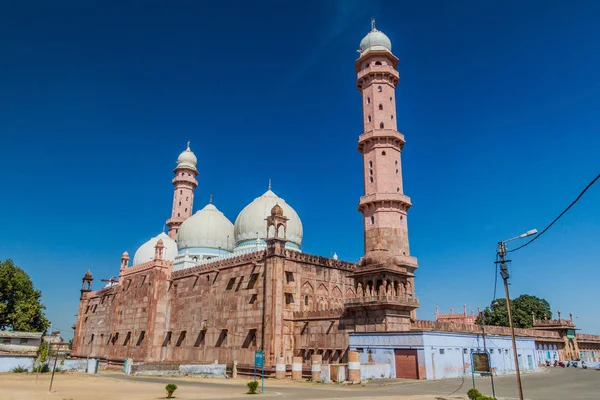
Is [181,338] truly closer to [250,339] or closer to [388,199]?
[250,339]

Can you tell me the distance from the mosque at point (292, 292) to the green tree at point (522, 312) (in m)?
11.6

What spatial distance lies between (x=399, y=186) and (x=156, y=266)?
23151 millimetres

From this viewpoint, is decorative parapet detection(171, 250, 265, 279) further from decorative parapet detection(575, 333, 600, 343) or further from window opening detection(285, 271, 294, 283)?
decorative parapet detection(575, 333, 600, 343)

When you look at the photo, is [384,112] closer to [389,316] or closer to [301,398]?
[389,316]

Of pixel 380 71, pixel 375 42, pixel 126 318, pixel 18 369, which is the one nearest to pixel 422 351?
pixel 380 71

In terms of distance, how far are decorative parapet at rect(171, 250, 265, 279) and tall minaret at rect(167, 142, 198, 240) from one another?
15665 mm

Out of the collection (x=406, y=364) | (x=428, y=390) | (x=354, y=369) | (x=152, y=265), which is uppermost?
(x=152, y=265)

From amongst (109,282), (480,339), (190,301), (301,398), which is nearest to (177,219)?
(109,282)

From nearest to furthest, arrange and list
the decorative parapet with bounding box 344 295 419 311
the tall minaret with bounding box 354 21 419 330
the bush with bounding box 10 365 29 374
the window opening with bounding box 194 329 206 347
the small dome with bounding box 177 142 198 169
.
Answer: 1. the decorative parapet with bounding box 344 295 419 311
2. the bush with bounding box 10 365 29 374
3. the window opening with bounding box 194 329 206 347
4. the tall minaret with bounding box 354 21 419 330
5. the small dome with bounding box 177 142 198 169

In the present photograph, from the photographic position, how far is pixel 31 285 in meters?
53.7

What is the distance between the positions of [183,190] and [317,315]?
34.0 metres

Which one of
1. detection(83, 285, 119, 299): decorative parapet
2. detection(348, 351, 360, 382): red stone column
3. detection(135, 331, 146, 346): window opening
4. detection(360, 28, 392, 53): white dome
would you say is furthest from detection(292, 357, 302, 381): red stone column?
detection(83, 285, 119, 299): decorative parapet

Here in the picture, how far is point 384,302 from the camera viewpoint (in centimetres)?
2777

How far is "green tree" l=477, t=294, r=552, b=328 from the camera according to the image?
64.4 meters
